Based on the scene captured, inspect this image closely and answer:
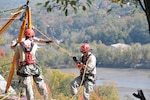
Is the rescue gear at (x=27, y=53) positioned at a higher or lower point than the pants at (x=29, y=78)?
higher

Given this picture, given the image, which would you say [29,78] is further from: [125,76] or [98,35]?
[98,35]

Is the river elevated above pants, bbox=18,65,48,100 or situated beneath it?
situated beneath

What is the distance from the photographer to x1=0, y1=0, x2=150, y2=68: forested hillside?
5653cm

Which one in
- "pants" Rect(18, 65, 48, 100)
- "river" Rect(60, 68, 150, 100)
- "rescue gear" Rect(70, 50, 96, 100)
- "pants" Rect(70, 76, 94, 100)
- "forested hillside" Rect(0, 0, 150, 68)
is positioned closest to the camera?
"pants" Rect(18, 65, 48, 100)

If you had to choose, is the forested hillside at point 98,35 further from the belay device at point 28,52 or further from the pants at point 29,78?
the belay device at point 28,52

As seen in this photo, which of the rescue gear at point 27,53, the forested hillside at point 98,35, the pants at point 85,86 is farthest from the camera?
the forested hillside at point 98,35

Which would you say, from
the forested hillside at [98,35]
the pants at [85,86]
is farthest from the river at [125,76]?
the pants at [85,86]

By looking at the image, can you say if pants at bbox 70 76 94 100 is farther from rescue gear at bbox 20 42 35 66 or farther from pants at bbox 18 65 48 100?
rescue gear at bbox 20 42 35 66

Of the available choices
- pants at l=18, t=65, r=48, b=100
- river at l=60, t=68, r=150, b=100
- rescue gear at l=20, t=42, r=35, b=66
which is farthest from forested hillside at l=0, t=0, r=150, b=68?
rescue gear at l=20, t=42, r=35, b=66

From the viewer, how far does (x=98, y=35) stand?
74438 millimetres

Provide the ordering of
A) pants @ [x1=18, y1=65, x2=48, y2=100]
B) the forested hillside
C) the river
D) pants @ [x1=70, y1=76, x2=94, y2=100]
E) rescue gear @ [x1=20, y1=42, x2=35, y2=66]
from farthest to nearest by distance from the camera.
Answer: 1. the forested hillside
2. the river
3. pants @ [x1=70, y1=76, x2=94, y2=100]
4. pants @ [x1=18, y1=65, x2=48, y2=100]
5. rescue gear @ [x1=20, y1=42, x2=35, y2=66]

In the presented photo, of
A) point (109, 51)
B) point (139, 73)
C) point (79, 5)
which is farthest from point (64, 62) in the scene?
point (79, 5)

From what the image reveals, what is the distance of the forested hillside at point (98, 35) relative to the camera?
56.5 m

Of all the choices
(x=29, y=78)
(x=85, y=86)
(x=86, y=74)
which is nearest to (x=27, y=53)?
(x=29, y=78)
